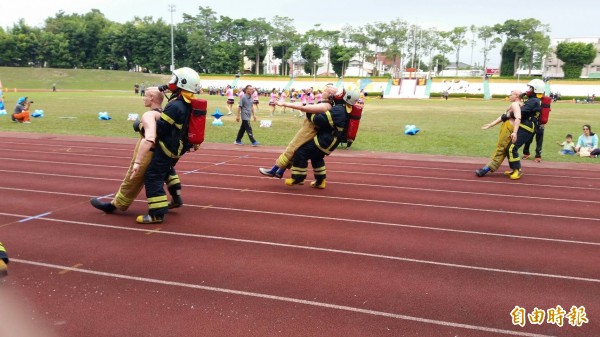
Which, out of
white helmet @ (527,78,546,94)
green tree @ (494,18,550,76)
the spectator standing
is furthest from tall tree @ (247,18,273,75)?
white helmet @ (527,78,546,94)

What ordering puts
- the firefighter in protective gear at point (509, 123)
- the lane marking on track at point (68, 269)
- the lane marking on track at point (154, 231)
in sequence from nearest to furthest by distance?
the lane marking on track at point (68, 269) < the lane marking on track at point (154, 231) < the firefighter in protective gear at point (509, 123)

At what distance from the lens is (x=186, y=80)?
6.05 meters

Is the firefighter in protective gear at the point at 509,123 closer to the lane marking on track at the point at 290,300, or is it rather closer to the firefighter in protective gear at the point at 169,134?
the firefighter in protective gear at the point at 169,134

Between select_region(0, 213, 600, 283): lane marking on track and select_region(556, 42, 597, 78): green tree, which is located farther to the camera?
select_region(556, 42, 597, 78): green tree

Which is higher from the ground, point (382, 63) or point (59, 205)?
point (382, 63)

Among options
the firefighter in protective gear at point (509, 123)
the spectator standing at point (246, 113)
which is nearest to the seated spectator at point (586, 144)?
the firefighter in protective gear at point (509, 123)

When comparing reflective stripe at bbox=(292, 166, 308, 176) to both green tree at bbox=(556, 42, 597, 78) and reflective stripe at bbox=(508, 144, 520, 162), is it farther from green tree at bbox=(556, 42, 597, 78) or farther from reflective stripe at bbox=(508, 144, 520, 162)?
green tree at bbox=(556, 42, 597, 78)

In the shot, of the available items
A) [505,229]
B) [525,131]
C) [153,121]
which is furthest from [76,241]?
[525,131]

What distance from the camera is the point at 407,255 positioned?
17.9 ft

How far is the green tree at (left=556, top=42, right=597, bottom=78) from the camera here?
83438mm

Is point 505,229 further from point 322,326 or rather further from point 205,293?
point 205,293

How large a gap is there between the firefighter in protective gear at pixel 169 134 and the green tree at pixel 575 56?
9371cm

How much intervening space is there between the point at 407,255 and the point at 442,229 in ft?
4.50

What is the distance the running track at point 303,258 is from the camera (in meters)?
3.88
